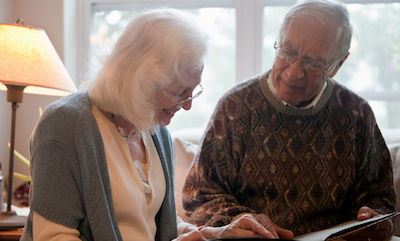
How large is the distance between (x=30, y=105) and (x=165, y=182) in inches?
57.4

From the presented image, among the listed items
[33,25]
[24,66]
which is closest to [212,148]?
[24,66]

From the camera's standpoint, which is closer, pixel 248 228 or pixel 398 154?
pixel 248 228

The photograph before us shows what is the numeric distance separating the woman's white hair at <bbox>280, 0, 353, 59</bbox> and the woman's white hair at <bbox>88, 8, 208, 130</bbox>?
1.66ft

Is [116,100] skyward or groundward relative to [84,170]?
skyward

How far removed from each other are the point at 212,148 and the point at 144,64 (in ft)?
1.79

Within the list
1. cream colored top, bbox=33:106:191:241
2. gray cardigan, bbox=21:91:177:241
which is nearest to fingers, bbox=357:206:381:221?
cream colored top, bbox=33:106:191:241

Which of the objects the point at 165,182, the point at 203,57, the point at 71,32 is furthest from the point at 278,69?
the point at 71,32

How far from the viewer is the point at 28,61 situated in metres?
1.69

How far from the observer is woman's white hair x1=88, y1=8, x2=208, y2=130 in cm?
122

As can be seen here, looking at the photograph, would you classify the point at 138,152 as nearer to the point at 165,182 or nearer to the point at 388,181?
the point at 165,182

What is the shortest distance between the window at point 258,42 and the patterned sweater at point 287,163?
3.13 feet

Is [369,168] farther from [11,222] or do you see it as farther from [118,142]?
[11,222]

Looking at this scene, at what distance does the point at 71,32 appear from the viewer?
2676 mm

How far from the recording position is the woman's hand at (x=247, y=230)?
1211 mm
